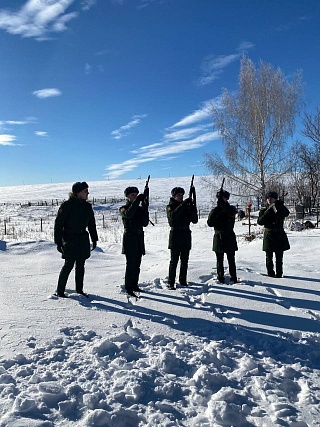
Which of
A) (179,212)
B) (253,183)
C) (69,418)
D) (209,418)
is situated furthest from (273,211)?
(253,183)

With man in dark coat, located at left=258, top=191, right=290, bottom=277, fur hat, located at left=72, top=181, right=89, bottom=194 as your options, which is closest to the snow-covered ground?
man in dark coat, located at left=258, top=191, right=290, bottom=277

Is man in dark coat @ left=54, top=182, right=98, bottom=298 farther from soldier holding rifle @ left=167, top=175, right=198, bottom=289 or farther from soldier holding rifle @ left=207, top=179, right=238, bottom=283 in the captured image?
soldier holding rifle @ left=207, top=179, right=238, bottom=283

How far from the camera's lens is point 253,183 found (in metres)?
18.9

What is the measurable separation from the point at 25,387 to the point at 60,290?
2.48 meters

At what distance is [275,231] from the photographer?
6258 mm

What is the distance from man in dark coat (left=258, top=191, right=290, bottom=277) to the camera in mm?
6176

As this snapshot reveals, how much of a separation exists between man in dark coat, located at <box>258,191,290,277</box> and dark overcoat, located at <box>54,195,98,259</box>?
3396mm

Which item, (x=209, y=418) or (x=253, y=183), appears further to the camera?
(x=253, y=183)

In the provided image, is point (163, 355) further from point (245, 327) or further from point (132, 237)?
point (132, 237)

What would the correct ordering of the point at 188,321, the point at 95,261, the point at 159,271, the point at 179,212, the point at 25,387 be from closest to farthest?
the point at 25,387 → the point at 188,321 → the point at 179,212 → the point at 159,271 → the point at 95,261

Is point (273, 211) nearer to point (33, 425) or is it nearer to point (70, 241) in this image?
point (70, 241)

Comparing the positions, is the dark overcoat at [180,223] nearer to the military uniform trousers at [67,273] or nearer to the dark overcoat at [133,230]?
the dark overcoat at [133,230]

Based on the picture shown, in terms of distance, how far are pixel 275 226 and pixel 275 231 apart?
10cm

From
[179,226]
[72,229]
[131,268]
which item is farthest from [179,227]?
[72,229]
